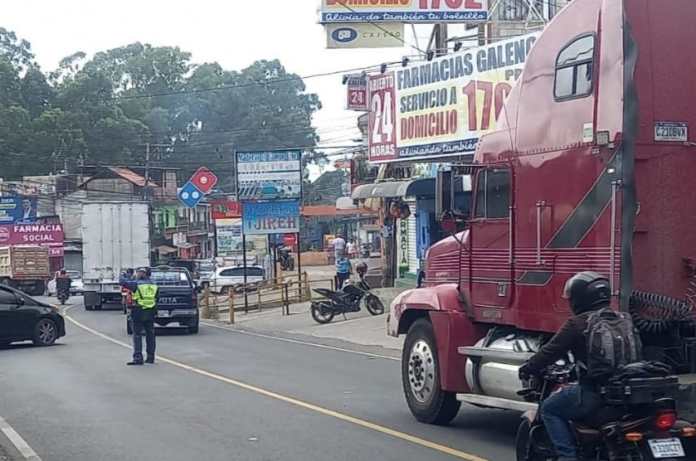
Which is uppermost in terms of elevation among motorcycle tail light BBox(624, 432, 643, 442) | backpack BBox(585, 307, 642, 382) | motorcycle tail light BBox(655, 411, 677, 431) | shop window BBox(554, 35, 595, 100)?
shop window BBox(554, 35, 595, 100)

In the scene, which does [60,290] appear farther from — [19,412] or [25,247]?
[19,412]

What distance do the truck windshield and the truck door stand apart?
18.0 m

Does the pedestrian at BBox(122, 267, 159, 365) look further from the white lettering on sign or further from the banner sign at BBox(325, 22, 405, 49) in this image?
the banner sign at BBox(325, 22, 405, 49)

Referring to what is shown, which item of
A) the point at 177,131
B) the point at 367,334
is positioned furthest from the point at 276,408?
the point at 177,131

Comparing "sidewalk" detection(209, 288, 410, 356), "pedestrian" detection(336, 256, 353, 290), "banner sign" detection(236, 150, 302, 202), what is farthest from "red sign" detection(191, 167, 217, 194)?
"pedestrian" detection(336, 256, 353, 290)

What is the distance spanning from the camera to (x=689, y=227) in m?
8.58

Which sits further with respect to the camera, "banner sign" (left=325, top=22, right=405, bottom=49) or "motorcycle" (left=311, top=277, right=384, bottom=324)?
"banner sign" (left=325, top=22, right=405, bottom=49)

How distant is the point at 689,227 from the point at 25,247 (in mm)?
55313

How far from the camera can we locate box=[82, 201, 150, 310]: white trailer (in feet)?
131

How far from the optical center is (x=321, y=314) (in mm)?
29047

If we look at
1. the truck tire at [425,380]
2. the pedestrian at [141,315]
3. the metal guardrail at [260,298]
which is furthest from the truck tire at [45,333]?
the truck tire at [425,380]

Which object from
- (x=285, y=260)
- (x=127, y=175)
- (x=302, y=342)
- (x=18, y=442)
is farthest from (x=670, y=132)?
(x=127, y=175)

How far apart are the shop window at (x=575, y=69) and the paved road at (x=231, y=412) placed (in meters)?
3.16

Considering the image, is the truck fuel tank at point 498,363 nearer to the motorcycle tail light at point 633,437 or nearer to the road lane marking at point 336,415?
the road lane marking at point 336,415
